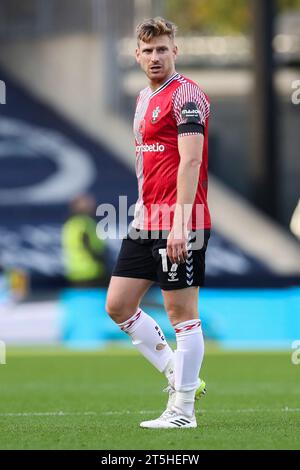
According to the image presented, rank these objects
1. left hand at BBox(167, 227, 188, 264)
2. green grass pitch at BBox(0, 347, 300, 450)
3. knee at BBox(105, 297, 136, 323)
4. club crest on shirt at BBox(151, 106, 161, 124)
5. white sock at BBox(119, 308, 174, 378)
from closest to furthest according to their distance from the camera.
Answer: green grass pitch at BBox(0, 347, 300, 450) < left hand at BBox(167, 227, 188, 264) < club crest on shirt at BBox(151, 106, 161, 124) < knee at BBox(105, 297, 136, 323) < white sock at BBox(119, 308, 174, 378)

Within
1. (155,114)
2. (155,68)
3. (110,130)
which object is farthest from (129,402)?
(110,130)

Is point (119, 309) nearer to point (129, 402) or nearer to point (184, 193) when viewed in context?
point (184, 193)

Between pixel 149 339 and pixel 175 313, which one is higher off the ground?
pixel 175 313

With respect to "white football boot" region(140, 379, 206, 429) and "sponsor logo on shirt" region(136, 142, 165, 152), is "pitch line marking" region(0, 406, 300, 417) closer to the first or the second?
"white football boot" region(140, 379, 206, 429)

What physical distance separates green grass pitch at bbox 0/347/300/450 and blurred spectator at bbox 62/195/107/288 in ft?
8.19

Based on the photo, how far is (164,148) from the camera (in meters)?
6.95

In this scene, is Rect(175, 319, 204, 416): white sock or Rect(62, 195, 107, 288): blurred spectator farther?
Rect(62, 195, 107, 288): blurred spectator

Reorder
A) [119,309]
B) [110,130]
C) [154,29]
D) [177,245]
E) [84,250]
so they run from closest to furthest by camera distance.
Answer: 1. [177,245]
2. [154,29]
3. [119,309]
4. [84,250]
5. [110,130]

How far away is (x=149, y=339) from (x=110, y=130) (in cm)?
1504

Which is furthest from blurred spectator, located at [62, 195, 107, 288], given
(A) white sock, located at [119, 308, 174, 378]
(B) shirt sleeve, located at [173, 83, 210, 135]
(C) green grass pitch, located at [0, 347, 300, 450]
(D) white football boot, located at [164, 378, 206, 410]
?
(B) shirt sleeve, located at [173, 83, 210, 135]

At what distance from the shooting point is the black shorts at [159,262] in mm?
6844

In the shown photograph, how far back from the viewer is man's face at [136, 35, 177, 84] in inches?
270
